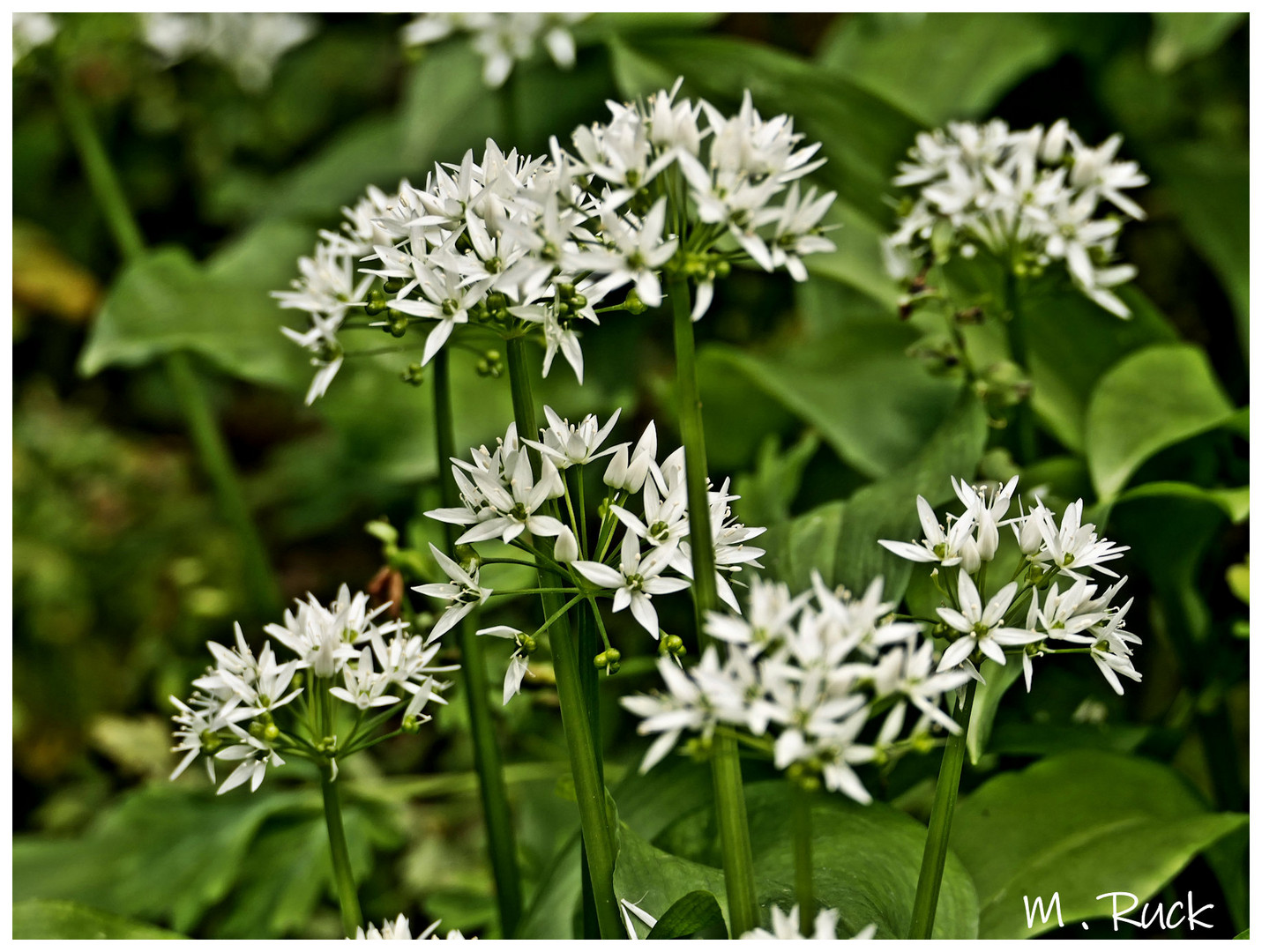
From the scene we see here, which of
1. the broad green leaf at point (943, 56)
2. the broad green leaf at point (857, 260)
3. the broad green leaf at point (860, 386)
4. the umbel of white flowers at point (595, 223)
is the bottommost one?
the umbel of white flowers at point (595, 223)

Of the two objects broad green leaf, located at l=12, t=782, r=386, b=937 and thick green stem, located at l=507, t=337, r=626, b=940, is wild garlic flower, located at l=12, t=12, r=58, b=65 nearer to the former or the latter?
broad green leaf, located at l=12, t=782, r=386, b=937

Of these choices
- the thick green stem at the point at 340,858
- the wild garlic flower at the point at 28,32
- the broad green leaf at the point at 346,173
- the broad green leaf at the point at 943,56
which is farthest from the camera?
the broad green leaf at the point at 346,173

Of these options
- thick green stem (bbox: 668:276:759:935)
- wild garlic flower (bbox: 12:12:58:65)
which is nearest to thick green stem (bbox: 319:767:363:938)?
thick green stem (bbox: 668:276:759:935)

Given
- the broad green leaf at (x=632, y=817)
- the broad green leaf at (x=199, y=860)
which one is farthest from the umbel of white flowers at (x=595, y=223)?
the broad green leaf at (x=199, y=860)

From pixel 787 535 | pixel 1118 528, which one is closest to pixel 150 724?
pixel 787 535

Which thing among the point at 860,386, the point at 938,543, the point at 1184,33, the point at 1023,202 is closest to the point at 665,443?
the point at 860,386

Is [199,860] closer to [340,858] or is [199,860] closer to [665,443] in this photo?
[340,858]

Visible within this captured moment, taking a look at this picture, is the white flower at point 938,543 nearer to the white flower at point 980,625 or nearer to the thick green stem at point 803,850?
the white flower at point 980,625

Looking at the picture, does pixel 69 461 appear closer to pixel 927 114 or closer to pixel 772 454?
pixel 772 454
